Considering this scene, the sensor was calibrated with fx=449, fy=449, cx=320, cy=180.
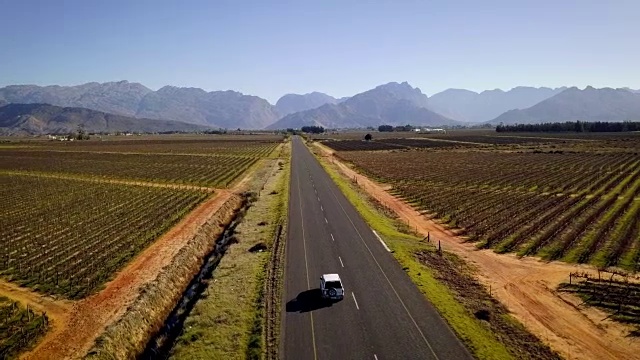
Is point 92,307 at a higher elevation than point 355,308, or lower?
lower

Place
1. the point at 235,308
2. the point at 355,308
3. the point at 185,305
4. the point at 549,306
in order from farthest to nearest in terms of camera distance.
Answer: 1. the point at 185,305
2. the point at 549,306
3. the point at 235,308
4. the point at 355,308

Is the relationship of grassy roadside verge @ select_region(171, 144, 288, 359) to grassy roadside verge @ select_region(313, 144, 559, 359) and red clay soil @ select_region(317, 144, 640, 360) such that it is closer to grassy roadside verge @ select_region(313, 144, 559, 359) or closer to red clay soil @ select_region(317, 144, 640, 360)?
grassy roadside verge @ select_region(313, 144, 559, 359)

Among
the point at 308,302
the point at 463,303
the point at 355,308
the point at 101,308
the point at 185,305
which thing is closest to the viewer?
the point at 355,308

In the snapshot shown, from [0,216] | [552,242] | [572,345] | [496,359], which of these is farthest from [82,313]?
[552,242]

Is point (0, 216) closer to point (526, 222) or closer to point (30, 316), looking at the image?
point (30, 316)

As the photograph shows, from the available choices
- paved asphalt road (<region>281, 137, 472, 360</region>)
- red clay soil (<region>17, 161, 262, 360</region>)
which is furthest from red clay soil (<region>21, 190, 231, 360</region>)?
paved asphalt road (<region>281, 137, 472, 360</region>)

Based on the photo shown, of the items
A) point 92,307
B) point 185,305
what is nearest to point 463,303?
point 185,305

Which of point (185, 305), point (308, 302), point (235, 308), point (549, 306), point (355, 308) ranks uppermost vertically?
point (308, 302)

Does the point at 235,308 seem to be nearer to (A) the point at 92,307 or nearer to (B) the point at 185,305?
(B) the point at 185,305
